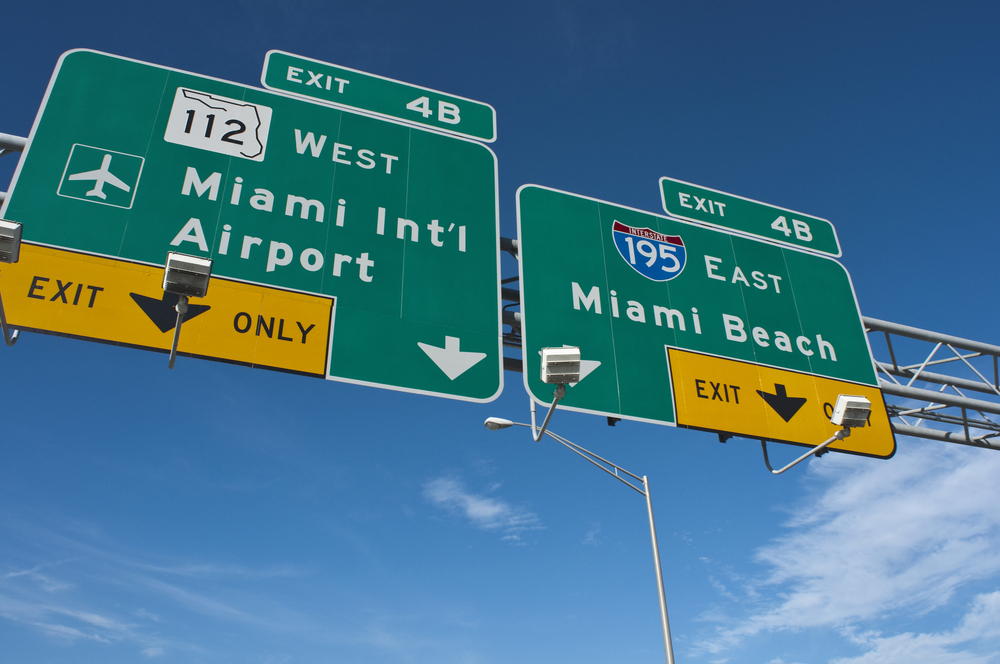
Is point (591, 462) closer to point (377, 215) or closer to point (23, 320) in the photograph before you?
point (377, 215)

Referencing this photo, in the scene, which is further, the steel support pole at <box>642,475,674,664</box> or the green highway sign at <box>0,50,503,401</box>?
the steel support pole at <box>642,475,674,664</box>

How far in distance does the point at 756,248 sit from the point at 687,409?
2.71 metres

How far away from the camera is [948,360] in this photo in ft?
34.3

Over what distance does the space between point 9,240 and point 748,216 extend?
24.9 ft

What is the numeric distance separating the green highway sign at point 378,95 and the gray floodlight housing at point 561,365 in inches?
119

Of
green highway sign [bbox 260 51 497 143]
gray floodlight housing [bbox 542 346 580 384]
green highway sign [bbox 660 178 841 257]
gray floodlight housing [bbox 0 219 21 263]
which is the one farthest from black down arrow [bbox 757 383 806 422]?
gray floodlight housing [bbox 0 219 21 263]

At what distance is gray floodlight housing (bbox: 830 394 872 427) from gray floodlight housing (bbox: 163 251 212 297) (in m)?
5.61

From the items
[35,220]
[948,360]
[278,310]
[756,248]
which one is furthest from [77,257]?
[948,360]

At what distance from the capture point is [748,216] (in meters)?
8.91

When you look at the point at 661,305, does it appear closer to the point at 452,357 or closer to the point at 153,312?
the point at 452,357

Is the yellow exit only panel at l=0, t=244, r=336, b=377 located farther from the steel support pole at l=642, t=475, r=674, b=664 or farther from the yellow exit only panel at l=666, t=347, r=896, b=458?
the steel support pole at l=642, t=475, r=674, b=664

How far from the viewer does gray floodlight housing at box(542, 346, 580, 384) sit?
5.57 meters

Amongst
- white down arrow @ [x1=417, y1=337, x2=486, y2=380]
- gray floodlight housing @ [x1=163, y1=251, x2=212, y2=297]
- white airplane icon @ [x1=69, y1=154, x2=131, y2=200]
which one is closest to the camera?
gray floodlight housing @ [x1=163, y1=251, x2=212, y2=297]

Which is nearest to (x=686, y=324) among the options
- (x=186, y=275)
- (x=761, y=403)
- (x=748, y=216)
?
(x=761, y=403)
